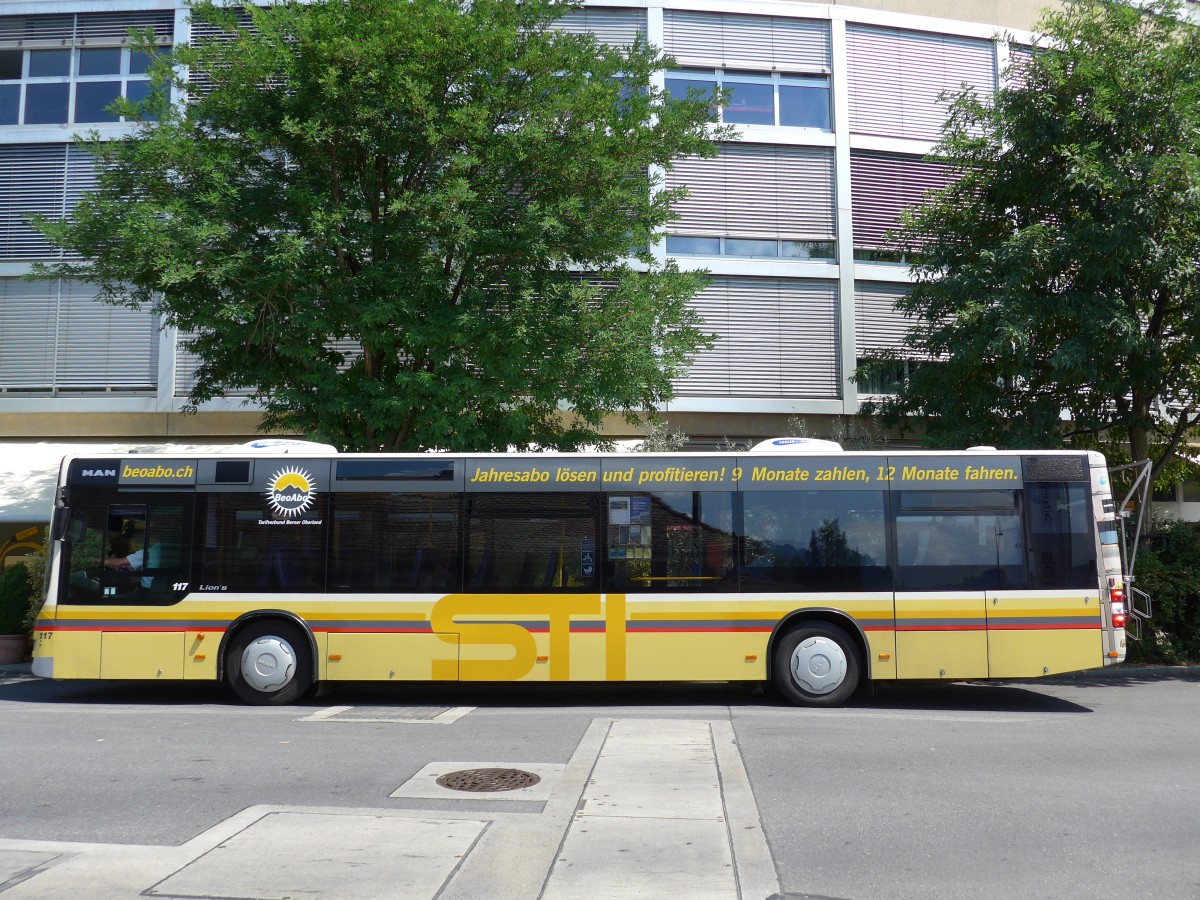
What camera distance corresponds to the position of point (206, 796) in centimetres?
665

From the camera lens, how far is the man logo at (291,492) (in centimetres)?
1102

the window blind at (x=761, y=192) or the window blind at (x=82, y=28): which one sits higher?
the window blind at (x=82, y=28)

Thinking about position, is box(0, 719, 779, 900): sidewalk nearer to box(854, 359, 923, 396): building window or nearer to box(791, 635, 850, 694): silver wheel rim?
box(791, 635, 850, 694): silver wheel rim

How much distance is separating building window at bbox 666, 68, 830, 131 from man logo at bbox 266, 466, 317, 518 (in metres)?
14.1

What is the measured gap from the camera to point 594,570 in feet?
35.5

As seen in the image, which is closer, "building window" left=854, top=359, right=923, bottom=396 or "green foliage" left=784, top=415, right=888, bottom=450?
"building window" left=854, top=359, right=923, bottom=396

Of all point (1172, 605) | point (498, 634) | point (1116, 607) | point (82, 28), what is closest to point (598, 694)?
point (498, 634)

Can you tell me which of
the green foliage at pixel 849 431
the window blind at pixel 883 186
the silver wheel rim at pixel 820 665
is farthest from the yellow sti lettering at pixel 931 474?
the window blind at pixel 883 186

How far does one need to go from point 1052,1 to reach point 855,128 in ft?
20.9

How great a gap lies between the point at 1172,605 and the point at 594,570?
29.9 feet

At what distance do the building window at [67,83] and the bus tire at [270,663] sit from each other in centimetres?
1506

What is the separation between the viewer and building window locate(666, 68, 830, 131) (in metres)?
21.4

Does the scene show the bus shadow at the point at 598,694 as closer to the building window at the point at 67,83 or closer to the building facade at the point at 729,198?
the building facade at the point at 729,198

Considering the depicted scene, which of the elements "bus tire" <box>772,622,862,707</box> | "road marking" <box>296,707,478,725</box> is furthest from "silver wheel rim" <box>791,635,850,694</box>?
"road marking" <box>296,707,478,725</box>
